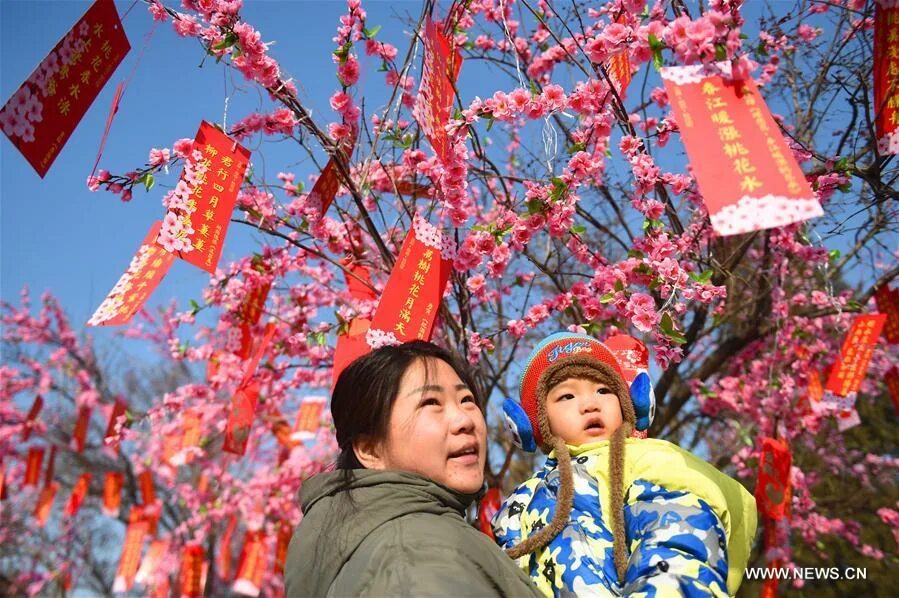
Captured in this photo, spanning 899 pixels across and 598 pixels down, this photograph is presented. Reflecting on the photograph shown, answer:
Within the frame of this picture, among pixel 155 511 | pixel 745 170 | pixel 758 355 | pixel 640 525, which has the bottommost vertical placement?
pixel 155 511

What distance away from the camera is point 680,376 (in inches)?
264

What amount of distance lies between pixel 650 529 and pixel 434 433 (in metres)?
0.59

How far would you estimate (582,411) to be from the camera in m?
2.03

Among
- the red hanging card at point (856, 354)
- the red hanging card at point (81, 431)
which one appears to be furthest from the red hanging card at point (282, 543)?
the red hanging card at point (856, 354)

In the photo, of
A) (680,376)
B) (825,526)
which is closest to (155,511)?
(680,376)

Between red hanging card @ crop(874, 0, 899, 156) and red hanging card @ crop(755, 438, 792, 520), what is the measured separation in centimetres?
269

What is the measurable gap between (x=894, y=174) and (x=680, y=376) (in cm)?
410

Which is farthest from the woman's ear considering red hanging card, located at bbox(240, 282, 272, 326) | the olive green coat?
red hanging card, located at bbox(240, 282, 272, 326)

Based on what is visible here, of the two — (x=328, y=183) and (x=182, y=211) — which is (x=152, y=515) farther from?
(x=182, y=211)

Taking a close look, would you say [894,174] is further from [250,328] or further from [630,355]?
[250,328]

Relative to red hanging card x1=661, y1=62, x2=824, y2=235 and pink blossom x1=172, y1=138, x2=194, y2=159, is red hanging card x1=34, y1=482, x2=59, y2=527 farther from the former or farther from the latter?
red hanging card x1=661, y1=62, x2=824, y2=235

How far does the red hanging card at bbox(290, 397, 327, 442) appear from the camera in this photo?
21.7 ft

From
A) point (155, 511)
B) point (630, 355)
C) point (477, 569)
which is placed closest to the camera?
point (477, 569)

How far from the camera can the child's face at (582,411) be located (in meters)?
2.00
